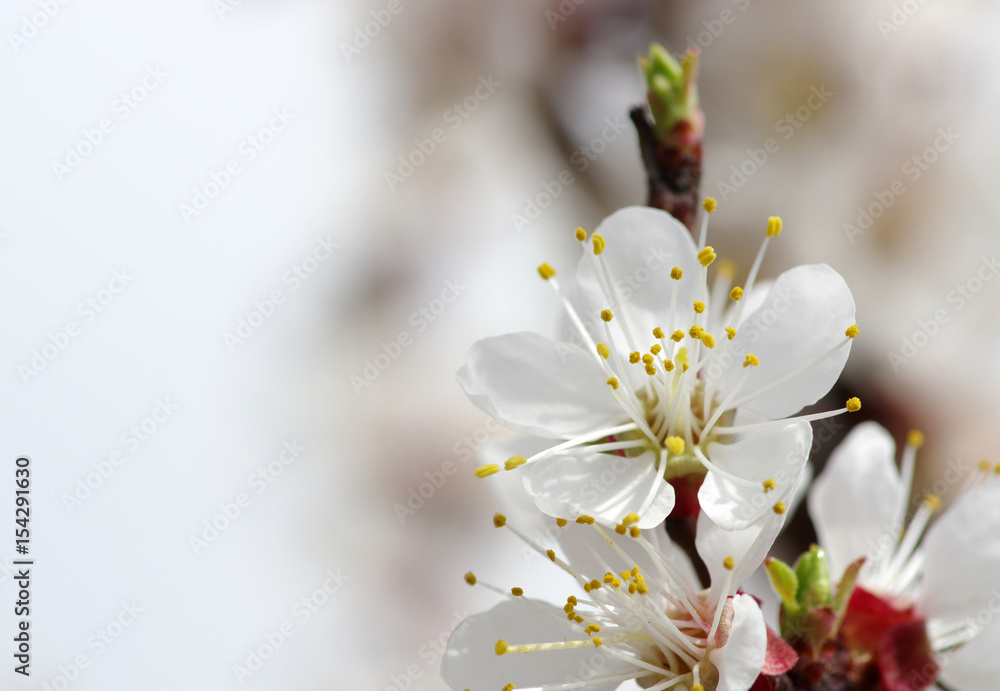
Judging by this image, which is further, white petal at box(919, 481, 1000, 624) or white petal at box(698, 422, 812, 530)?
white petal at box(919, 481, 1000, 624)

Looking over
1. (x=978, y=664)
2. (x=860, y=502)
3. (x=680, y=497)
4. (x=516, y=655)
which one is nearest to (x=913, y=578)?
(x=860, y=502)

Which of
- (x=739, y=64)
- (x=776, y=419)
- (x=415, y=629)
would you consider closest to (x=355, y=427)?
(x=415, y=629)
